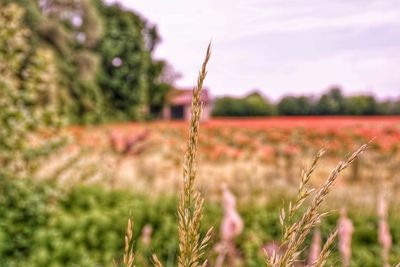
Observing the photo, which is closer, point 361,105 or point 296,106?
point 361,105

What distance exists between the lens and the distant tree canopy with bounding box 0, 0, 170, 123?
81.3 ft

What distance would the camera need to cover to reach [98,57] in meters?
31.9

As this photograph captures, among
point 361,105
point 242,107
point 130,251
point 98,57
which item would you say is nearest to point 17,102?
point 130,251

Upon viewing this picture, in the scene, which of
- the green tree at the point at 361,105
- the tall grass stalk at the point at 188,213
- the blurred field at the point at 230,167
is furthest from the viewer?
the green tree at the point at 361,105

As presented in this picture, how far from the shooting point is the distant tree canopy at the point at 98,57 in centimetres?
2477

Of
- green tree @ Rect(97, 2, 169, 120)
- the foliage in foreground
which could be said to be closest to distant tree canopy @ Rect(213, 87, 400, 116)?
green tree @ Rect(97, 2, 169, 120)

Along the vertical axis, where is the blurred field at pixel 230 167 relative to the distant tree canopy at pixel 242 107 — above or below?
below

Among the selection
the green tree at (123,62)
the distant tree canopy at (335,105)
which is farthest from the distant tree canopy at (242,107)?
the green tree at (123,62)

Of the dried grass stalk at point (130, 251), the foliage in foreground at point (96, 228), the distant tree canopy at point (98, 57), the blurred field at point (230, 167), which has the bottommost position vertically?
the foliage in foreground at point (96, 228)

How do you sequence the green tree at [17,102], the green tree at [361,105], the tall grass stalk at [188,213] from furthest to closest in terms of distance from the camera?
the green tree at [361,105] → the green tree at [17,102] → the tall grass stalk at [188,213]

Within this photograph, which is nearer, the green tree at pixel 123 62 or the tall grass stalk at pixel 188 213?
the tall grass stalk at pixel 188 213

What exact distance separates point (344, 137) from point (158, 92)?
33795 millimetres

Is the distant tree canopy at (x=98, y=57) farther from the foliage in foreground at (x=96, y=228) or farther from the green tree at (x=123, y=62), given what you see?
the foliage in foreground at (x=96, y=228)

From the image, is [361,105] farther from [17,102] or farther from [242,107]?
[17,102]
